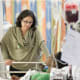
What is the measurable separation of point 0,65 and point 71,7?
465mm

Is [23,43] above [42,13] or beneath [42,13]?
beneath

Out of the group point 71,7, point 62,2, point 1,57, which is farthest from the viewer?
point 1,57

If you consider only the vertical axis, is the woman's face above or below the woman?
above

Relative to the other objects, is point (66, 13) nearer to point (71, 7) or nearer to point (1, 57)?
point (71, 7)

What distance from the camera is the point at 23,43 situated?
986 mm

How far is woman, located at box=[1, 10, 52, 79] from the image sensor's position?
975 mm

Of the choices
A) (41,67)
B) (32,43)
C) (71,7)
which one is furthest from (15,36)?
(71,7)

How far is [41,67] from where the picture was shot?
0.99 meters

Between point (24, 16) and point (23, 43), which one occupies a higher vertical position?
point (24, 16)

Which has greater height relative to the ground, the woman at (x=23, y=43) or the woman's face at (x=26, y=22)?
the woman's face at (x=26, y=22)

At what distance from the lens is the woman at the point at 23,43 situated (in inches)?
38.4

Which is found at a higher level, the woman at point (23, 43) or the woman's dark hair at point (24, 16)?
the woman's dark hair at point (24, 16)

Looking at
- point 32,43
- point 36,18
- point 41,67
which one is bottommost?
point 41,67

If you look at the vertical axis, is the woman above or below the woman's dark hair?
below
